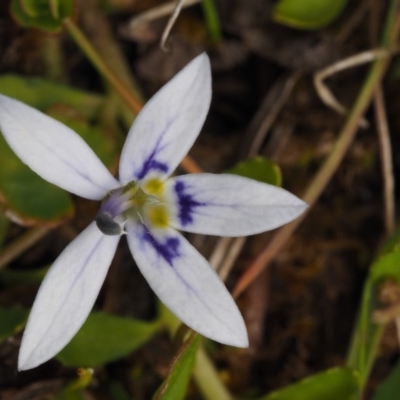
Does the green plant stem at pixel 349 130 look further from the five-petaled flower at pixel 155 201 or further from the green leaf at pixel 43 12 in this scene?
the green leaf at pixel 43 12

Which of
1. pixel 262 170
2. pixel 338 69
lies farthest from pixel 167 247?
pixel 338 69

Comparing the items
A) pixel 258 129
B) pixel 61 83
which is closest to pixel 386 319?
pixel 258 129

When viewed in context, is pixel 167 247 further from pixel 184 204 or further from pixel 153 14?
pixel 153 14

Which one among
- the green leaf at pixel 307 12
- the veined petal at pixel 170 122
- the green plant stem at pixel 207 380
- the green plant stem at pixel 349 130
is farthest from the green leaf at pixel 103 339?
the green leaf at pixel 307 12

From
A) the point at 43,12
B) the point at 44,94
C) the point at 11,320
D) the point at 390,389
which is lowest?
the point at 390,389

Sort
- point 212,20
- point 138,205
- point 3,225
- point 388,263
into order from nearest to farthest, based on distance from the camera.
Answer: point 138,205 < point 388,263 < point 3,225 < point 212,20

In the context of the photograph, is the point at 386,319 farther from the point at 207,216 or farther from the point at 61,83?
the point at 61,83
